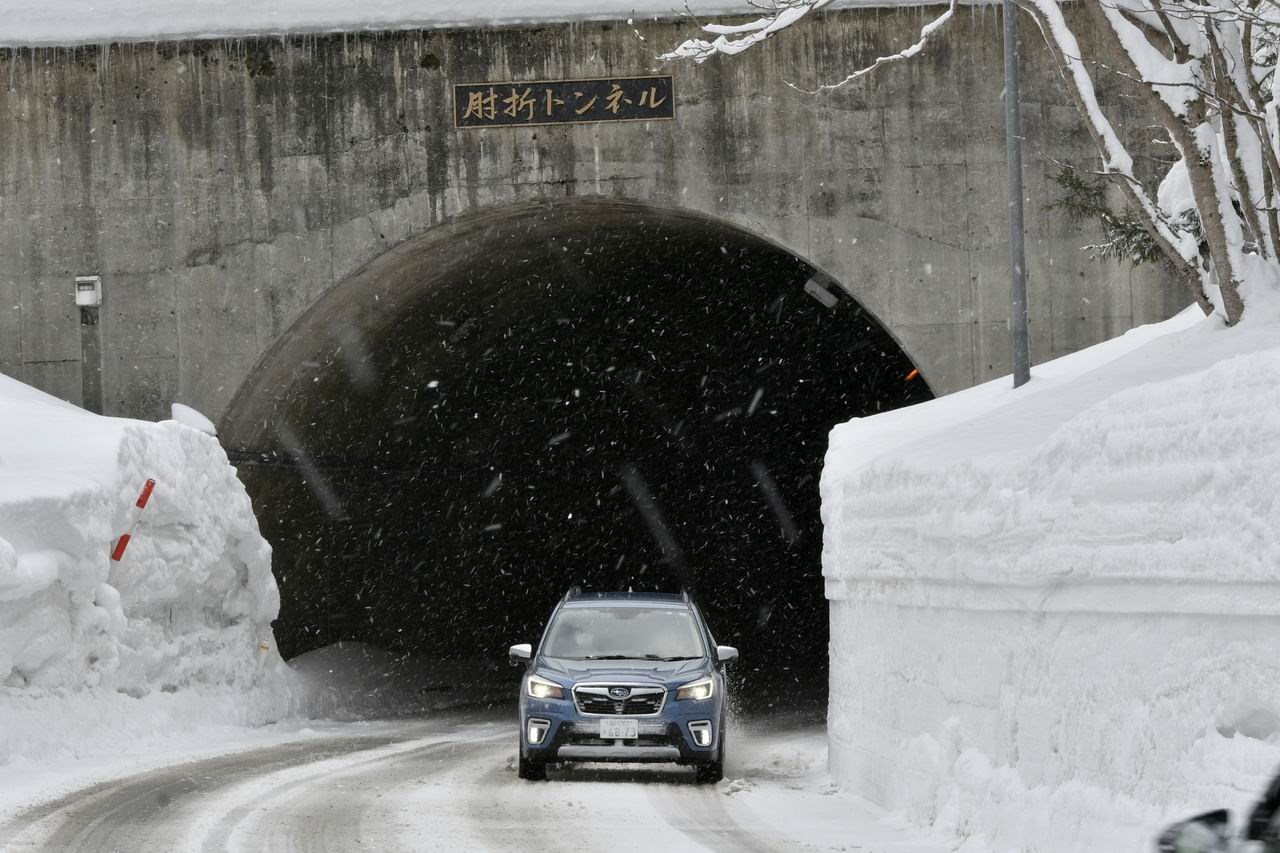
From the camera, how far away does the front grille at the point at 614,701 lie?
41.6 ft

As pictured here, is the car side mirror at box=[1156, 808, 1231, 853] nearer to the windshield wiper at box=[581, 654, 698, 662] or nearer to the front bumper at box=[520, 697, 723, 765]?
the front bumper at box=[520, 697, 723, 765]

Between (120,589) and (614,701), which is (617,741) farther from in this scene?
(120,589)

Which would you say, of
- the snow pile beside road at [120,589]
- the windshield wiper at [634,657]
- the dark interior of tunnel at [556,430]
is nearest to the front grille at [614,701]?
the windshield wiper at [634,657]

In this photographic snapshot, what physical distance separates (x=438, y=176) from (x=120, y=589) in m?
6.63

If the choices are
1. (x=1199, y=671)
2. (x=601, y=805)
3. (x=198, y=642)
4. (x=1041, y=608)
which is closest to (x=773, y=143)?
(x=198, y=642)

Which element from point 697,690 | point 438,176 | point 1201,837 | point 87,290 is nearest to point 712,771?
point 697,690

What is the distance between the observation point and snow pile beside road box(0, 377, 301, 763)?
1338 centimetres

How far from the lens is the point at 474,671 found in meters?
28.7

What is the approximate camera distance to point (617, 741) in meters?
12.6

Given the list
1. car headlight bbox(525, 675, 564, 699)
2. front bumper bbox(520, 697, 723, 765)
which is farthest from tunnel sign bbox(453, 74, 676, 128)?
front bumper bbox(520, 697, 723, 765)

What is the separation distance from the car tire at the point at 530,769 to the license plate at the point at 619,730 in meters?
0.54

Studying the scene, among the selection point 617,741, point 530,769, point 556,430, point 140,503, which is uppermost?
point 556,430

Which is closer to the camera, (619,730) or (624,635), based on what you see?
(619,730)

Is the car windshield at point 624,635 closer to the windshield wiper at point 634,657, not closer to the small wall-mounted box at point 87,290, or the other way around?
the windshield wiper at point 634,657
